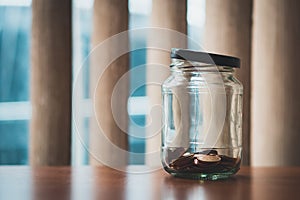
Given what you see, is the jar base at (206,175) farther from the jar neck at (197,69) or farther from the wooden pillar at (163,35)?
the wooden pillar at (163,35)

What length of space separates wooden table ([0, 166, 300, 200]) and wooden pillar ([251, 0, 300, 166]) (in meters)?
0.22

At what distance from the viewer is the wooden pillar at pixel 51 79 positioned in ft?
3.85

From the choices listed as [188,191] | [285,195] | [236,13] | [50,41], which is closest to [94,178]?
[188,191]

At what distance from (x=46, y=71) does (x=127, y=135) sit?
0.22 meters

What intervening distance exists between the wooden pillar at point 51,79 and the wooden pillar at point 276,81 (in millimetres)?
394

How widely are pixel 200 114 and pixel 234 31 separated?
0.33 m

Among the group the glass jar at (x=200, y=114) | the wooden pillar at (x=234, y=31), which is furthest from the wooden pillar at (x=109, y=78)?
the glass jar at (x=200, y=114)

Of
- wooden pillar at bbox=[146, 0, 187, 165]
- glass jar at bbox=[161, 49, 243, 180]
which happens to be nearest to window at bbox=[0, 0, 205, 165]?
wooden pillar at bbox=[146, 0, 187, 165]

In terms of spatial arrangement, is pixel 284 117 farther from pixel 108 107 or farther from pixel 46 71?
pixel 46 71

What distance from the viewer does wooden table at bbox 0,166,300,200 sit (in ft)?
2.32

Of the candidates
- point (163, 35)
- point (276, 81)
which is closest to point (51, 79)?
point (163, 35)

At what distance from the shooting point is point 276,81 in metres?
1.17

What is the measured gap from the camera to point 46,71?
3.86ft

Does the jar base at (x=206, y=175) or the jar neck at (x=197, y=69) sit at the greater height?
the jar neck at (x=197, y=69)
